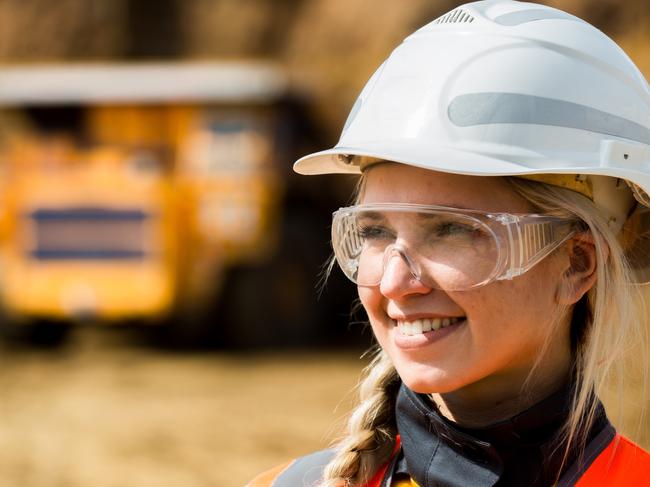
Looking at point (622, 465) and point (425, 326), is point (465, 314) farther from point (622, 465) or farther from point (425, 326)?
point (622, 465)

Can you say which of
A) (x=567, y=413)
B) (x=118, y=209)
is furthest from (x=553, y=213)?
(x=118, y=209)

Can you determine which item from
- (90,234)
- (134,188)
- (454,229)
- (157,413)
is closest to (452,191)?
(454,229)

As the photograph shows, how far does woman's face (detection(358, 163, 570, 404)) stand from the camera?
165 cm

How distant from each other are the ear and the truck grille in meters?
7.77

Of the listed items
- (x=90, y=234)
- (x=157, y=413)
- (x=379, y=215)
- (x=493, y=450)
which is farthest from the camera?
(x=90, y=234)

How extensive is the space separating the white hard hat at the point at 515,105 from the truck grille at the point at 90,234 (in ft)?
25.3

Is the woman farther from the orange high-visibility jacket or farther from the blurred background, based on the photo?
the blurred background

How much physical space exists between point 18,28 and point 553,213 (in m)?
18.4

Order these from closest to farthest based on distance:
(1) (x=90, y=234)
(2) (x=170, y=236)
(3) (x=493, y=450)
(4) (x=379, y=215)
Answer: (3) (x=493, y=450) → (4) (x=379, y=215) → (2) (x=170, y=236) → (1) (x=90, y=234)

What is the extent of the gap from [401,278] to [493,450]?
0.28 meters

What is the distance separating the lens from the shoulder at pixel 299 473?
5.91ft

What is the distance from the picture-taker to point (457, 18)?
1.79 meters

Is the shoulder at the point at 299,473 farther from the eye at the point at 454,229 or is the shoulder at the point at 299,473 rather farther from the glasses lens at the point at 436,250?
the eye at the point at 454,229

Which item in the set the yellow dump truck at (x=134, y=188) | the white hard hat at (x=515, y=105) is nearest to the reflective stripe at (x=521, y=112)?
the white hard hat at (x=515, y=105)
